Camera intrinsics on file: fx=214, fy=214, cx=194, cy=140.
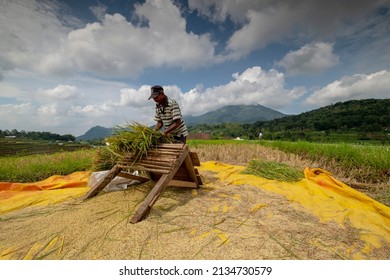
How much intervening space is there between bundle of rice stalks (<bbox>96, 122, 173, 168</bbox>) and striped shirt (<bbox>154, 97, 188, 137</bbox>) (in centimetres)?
40

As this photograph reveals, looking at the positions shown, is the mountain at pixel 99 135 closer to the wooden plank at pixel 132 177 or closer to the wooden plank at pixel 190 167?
the wooden plank at pixel 132 177

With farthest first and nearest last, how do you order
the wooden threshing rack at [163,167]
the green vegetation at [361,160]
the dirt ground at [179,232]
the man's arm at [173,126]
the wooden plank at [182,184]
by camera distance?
the green vegetation at [361,160] < the man's arm at [173,126] < the wooden plank at [182,184] < the wooden threshing rack at [163,167] < the dirt ground at [179,232]

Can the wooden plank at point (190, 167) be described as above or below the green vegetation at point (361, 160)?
above

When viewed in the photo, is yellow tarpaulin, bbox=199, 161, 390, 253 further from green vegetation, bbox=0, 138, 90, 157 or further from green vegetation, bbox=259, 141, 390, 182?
green vegetation, bbox=0, 138, 90, 157

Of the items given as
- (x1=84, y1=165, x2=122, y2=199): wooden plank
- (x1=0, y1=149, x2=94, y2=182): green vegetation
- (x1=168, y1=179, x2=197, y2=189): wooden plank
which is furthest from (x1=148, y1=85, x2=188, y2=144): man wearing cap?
(x1=0, y1=149, x2=94, y2=182): green vegetation

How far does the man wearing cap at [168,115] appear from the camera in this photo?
341cm

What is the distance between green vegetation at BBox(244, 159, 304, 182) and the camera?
162 inches

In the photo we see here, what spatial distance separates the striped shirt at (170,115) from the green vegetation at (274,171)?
1797mm

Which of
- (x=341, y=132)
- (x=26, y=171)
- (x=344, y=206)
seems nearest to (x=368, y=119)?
(x=341, y=132)

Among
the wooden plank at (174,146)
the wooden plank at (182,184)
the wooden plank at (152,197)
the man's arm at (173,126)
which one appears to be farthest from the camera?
the man's arm at (173,126)

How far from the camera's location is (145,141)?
2.99m

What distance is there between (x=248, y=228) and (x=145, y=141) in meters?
1.72

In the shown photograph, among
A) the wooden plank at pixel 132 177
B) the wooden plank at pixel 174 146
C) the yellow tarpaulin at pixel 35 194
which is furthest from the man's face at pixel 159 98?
the yellow tarpaulin at pixel 35 194

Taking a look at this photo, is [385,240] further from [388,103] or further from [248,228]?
[388,103]
